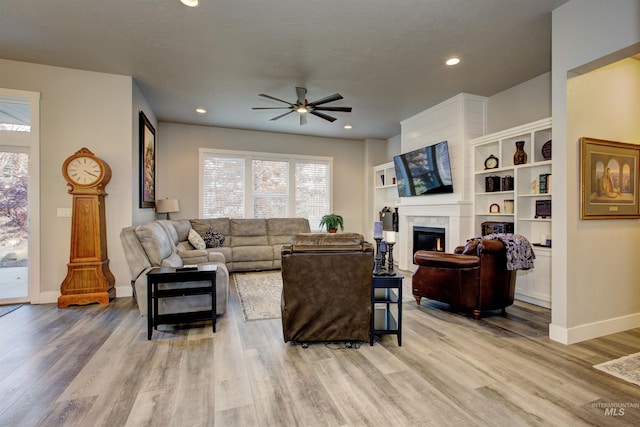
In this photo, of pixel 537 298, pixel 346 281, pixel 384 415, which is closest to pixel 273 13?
pixel 346 281

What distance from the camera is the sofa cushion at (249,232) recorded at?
235 inches

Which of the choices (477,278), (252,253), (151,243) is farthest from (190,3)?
(252,253)

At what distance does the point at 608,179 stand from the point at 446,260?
5.32ft

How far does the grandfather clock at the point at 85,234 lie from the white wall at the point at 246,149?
7.94 feet

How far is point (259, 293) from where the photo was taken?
165 inches

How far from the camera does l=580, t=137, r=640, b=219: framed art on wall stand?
265 centimetres

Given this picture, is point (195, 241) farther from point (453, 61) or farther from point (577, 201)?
point (577, 201)

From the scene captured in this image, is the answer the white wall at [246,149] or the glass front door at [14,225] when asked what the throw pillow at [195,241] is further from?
Answer: the glass front door at [14,225]

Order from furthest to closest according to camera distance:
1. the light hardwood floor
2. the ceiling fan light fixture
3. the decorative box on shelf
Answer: the decorative box on shelf < the ceiling fan light fixture < the light hardwood floor

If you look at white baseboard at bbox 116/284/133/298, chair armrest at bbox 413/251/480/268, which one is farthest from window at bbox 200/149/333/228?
chair armrest at bbox 413/251/480/268

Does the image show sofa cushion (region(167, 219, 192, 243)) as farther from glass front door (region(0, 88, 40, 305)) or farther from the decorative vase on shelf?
the decorative vase on shelf

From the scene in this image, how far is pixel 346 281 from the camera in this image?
2.45m

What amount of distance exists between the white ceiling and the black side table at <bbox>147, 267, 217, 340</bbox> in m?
2.36

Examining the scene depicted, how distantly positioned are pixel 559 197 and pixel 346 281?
2.05 metres
